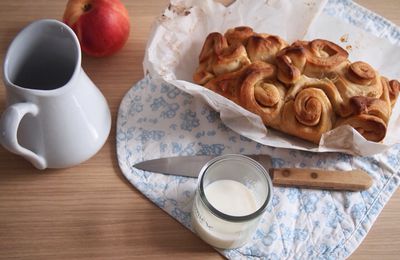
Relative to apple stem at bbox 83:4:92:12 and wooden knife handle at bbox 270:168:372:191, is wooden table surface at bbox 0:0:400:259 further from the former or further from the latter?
apple stem at bbox 83:4:92:12

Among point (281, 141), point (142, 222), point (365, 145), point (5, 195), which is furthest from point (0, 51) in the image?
point (365, 145)

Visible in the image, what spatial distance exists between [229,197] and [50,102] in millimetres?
281

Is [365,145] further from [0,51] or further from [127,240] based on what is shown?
[0,51]

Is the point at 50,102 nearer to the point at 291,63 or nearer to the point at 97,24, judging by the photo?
the point at 97,24

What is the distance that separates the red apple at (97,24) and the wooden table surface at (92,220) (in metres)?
0.16

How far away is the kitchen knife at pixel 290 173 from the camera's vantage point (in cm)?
67

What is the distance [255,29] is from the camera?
827 millimetres

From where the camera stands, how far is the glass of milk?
0.57m

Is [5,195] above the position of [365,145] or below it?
below

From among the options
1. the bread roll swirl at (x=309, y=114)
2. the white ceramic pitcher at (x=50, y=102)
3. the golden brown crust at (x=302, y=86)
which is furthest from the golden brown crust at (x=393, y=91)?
the white ceramic pitcher at (x=50, y=102)

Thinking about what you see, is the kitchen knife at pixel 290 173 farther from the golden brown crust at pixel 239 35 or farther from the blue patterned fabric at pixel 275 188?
the golden brown crust at pixel 239 35

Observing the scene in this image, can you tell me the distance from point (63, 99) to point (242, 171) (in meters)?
0.27

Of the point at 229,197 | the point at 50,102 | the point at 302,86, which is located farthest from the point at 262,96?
the point at 50,102

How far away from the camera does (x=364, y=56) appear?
813 millimetres
